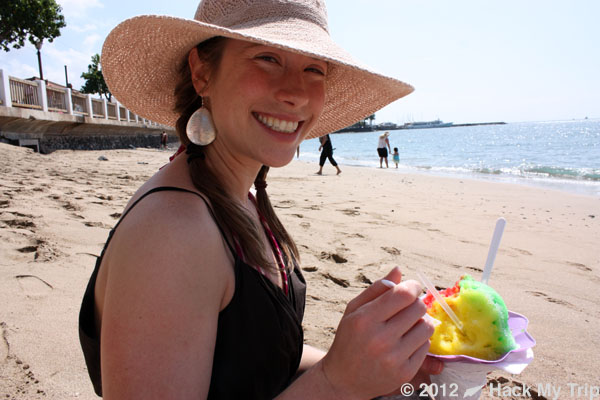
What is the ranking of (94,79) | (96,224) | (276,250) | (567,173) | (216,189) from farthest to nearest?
(94,79) < (567,173) < (96,224) < (276,250) < (216,189)

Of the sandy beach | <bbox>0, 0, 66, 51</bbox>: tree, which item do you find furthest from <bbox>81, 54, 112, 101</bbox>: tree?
the sandy beach

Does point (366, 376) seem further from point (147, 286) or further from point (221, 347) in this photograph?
point (147, 286)

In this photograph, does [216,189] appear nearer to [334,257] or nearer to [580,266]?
[334,257]

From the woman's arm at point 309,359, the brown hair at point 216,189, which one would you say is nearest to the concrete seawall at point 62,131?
the brown hair at point 216,189

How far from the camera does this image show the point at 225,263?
97 cm

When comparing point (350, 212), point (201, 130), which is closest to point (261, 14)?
point (201, 130)

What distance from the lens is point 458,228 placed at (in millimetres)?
5602

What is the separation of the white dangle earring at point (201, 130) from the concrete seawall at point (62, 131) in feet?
47.4

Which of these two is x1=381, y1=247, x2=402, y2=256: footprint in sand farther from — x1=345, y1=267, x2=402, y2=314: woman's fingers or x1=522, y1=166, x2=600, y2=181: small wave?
x1=522, y1=166, x2=600, y2=181: small wave

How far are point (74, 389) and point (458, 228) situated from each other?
16.8 ft

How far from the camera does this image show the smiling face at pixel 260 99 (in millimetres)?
1229

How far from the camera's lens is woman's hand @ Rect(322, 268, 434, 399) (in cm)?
89

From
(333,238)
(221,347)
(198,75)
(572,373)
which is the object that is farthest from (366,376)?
(333,238)

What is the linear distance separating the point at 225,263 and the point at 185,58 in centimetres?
98
